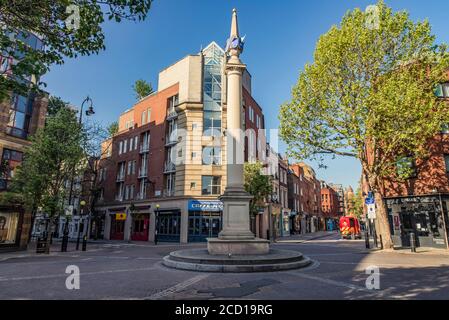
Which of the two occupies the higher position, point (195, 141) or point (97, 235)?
point (195, 141)

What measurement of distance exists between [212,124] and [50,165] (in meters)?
17.1

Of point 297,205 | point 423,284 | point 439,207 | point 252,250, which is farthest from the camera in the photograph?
point 297,205

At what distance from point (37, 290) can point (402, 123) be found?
19.6 meters

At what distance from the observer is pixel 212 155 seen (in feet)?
102

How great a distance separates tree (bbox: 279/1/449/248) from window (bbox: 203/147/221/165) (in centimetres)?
1193

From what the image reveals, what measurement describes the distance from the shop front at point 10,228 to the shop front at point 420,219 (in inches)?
1153

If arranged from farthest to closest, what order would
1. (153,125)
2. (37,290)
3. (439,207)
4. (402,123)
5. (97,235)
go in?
(97,235) → (153,125) → (439,207) → (402,123) → (37,290)

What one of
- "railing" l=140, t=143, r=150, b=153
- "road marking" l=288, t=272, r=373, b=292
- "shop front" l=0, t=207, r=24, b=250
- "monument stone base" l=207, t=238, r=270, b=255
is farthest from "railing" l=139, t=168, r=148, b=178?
"road marking" l=288, t=272, r=373, b=292

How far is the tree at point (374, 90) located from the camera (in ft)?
55.4

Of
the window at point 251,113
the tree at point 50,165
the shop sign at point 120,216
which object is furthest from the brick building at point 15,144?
the window at point 251,113

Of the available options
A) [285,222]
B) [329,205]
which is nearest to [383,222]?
[285,222]
